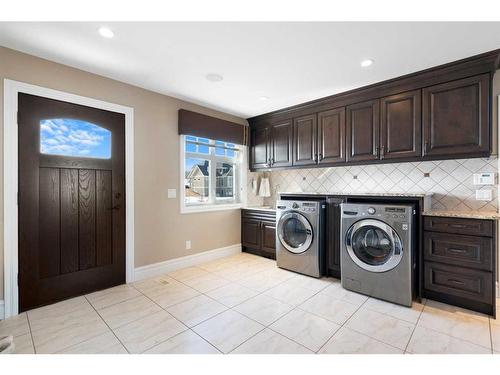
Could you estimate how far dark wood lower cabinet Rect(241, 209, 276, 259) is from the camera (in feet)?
12.2

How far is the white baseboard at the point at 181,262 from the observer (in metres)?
2.97

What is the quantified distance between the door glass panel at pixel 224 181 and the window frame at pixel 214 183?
6cm

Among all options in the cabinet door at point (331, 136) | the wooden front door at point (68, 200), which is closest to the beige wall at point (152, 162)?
the wooden front door at point (68, 200)

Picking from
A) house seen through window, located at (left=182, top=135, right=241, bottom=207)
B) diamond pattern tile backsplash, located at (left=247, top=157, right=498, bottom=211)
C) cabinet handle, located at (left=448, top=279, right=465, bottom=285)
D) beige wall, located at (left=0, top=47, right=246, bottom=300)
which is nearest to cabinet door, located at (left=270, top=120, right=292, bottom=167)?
diamond pattern tile backsplash, located at (left=247, top=157, right=498, bottom=211)

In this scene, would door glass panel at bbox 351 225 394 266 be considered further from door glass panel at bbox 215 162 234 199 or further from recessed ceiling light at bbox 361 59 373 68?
door glass panel at bbox 215 162 234 199

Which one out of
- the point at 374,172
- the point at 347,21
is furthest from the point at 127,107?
the point at 374,172

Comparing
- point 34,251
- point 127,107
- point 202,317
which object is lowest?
point 202,317

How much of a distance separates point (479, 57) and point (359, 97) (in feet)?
3.55

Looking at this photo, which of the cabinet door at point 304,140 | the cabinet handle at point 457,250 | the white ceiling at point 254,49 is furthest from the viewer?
the cabinet door at point 304,140

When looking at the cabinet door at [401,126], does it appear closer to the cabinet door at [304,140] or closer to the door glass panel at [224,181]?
the cabinet door at [304,140]

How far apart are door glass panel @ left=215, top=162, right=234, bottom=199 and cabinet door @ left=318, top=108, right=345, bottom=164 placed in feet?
5.16

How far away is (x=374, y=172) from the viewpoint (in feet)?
10.7
